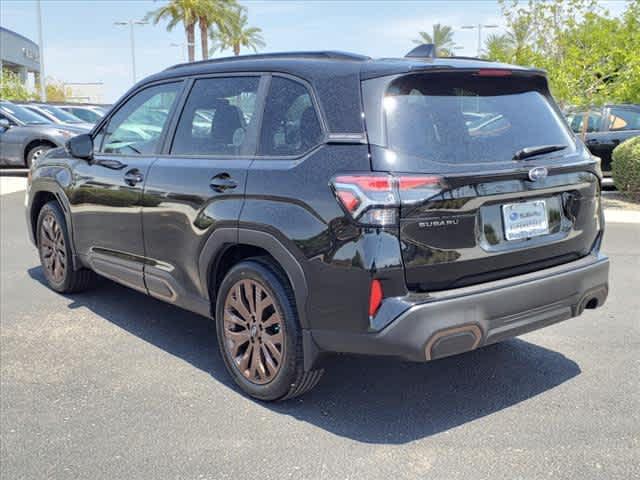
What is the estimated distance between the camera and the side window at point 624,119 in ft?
40.5

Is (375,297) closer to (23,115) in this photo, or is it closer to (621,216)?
(621,216)

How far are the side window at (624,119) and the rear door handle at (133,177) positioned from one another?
410 inches

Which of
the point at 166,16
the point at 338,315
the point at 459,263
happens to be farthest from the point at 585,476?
the point at 166,16

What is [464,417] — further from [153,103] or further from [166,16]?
[166,16]

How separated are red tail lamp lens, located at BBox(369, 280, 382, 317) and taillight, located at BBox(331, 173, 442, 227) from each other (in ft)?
0.86

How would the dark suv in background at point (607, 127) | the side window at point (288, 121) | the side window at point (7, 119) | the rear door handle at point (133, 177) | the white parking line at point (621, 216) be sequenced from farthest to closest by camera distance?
the side window at point (7, 119)
the dark suv in background at point (607, 127)
the white parking line at point (621, 216)
the rear door handle at point (133, 177)
the side window at point (288, 121)

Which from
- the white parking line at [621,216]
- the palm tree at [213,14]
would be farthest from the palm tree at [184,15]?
the white parking line at [621,216]

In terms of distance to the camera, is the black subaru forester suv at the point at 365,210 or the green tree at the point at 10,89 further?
the green tree at the point at 10,89

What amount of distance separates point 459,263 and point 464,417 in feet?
2.87

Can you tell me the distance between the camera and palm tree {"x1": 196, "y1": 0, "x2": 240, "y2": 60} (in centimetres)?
3506

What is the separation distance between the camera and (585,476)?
114 inches

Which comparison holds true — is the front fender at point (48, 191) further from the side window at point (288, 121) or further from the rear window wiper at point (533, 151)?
the rear window wiper at point (533, 151)

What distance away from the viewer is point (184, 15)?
115 feet

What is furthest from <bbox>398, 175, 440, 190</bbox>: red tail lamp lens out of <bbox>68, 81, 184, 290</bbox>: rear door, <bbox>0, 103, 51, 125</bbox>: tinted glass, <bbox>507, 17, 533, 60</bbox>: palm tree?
<bbox>0, 103, 51, 125</bbox>: tinted glass
